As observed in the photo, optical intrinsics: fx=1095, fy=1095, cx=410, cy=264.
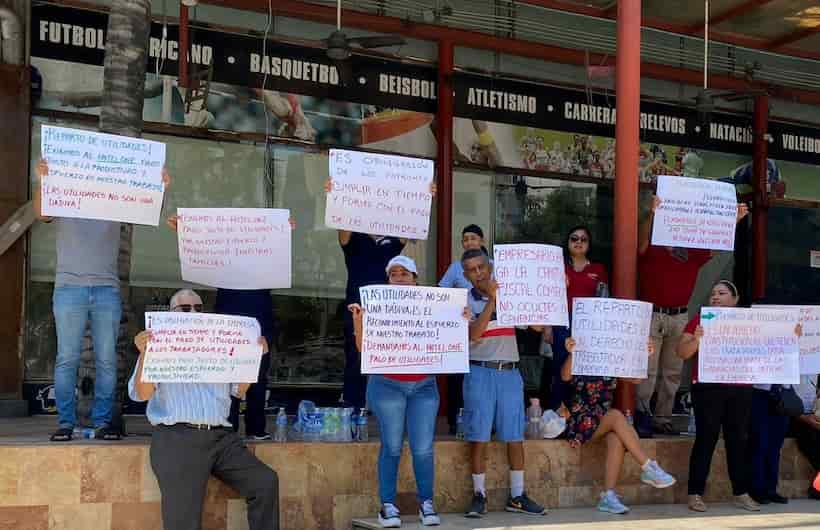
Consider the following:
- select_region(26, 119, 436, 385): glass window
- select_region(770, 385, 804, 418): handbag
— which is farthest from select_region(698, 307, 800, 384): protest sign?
select_region(26, 119, 436, 385): glass window

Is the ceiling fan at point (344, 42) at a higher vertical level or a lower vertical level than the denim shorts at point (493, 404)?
higher

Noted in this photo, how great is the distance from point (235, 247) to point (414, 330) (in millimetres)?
1301

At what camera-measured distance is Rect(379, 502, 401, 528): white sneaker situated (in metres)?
6.68

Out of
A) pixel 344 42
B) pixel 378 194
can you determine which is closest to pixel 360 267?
pixel 378 194

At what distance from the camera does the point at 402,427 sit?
22.3 ft

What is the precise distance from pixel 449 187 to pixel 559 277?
12.0 ft

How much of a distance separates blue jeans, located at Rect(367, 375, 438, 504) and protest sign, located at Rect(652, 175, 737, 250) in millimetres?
2295

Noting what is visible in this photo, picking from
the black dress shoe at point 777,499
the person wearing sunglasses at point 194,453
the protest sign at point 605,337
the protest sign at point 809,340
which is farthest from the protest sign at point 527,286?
the black dress shoe at point 777,499

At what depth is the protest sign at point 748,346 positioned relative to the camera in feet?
25.2

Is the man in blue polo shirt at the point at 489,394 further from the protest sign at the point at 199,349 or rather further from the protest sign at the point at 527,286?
the protest sign at the point at 199,349

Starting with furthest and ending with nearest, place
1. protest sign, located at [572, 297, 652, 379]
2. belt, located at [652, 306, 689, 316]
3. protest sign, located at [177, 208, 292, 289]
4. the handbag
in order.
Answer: belt, located at [652, 306, 689, 316] → the handbag → protest sign, located at [572, 297, 652, 379] → protest sign, located at [177, 208, 292, 289]

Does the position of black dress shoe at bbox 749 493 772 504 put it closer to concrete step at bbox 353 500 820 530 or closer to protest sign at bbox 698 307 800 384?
concrete step at bbox 353 500 820 530

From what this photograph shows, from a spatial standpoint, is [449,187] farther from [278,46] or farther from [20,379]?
[20,379]

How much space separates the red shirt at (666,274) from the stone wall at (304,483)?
115cm
